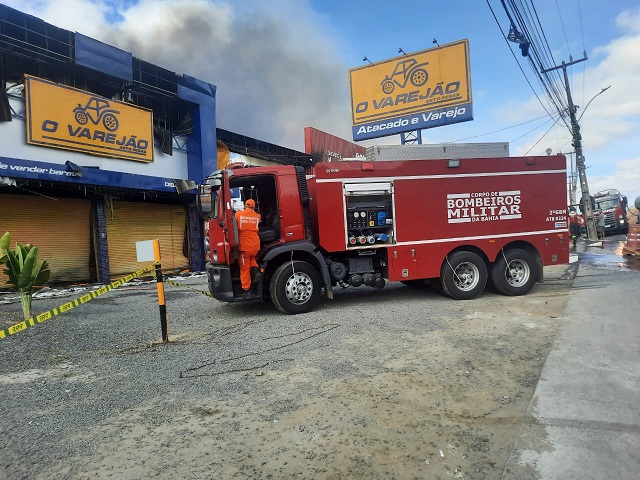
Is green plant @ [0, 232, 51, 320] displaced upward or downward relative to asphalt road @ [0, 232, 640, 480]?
upward

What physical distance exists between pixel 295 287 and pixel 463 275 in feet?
11.1

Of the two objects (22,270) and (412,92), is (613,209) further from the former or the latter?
(22,270)

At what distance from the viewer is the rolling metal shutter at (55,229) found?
12336 millimetres

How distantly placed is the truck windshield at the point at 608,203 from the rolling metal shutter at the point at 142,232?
29260 mm

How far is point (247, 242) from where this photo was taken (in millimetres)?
7289

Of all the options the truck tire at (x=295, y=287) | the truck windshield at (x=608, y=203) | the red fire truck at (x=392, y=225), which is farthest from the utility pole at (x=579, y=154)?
the truck tire at (x=295, y=287)

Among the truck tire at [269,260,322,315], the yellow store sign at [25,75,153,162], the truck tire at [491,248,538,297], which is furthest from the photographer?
the yellow store sign at [25,75,153,162]

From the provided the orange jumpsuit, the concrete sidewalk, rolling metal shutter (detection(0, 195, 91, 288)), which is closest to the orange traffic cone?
the concrete sidewalk

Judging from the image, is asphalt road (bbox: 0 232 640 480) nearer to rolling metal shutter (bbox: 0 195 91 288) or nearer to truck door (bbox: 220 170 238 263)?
truck door (bbox: 220 170 238 263)

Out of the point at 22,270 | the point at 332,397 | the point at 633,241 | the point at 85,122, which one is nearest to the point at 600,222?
the point at 633,241

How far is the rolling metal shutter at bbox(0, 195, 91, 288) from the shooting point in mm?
12336

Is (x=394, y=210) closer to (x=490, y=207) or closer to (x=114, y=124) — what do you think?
(x=490, y=207)

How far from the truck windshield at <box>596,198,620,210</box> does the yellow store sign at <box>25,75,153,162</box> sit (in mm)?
30764

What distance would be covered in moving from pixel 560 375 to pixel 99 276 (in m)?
13.9
